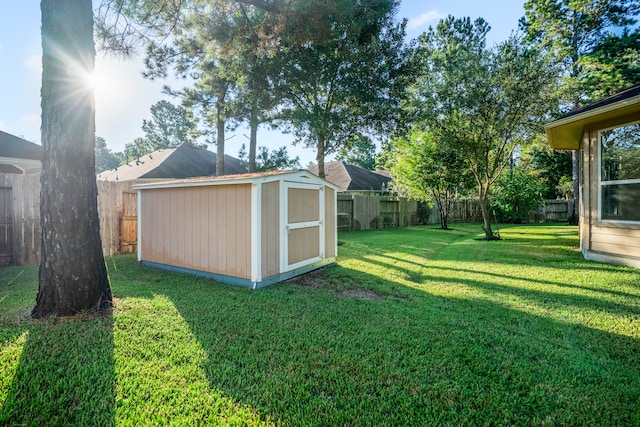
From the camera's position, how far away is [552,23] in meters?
15.4

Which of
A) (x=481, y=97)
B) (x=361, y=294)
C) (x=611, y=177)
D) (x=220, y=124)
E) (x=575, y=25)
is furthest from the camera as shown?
(x=575, y=25)

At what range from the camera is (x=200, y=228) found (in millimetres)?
5027

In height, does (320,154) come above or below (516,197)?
above

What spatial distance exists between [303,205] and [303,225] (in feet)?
1.17

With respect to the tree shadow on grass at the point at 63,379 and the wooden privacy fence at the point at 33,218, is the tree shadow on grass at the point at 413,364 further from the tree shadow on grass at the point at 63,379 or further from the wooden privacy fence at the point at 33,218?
the wooden privacy fence at the point at 33,218

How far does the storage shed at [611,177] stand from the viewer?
5.16m

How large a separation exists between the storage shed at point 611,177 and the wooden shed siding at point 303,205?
4943 mm

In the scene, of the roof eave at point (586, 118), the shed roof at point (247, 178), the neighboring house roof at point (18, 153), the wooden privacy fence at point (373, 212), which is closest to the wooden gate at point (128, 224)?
the neighboring house roof at point (18, 153)

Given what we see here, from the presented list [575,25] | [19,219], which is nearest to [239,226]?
[19,219]

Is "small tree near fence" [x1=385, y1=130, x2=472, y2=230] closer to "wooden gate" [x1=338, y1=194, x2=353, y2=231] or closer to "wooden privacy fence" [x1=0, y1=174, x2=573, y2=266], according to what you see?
"wooden gate" [x1=338, y1=194, x2=353, y2=231]

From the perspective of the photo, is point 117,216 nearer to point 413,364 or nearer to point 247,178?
point 247,178

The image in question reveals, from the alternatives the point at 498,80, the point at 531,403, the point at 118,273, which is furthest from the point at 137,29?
the point at 498,80

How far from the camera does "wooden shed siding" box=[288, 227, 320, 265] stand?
16.7 ft

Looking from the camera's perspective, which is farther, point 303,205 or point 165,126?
point 165,126
